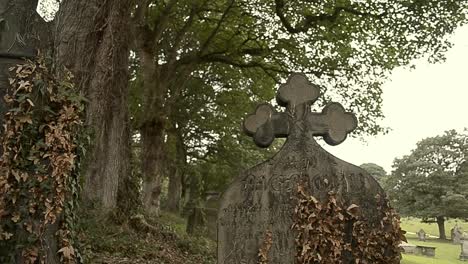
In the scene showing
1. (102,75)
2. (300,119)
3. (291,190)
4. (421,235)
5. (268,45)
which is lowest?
(421,235)

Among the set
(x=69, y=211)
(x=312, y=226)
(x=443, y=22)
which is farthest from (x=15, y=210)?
(x=443, y=22)

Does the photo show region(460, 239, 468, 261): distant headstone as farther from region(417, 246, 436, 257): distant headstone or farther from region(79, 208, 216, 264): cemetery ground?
region(79, 208, 216, 264): cemetery ground

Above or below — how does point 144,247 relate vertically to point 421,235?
below

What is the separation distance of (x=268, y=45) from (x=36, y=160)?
14589 mm

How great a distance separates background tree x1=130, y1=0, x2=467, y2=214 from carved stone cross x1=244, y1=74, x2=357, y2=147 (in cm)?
956

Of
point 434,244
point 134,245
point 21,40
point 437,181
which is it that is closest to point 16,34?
point 21,40

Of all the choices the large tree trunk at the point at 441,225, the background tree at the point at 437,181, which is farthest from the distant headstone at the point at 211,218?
the large tree trunk at the point at 441,225

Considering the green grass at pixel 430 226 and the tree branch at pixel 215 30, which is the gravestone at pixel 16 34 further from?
the green grass at pixel 430 226

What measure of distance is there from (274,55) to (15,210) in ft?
47.9

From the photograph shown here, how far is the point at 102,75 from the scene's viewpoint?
8.61 m

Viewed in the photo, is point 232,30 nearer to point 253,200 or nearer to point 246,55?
point 246,55

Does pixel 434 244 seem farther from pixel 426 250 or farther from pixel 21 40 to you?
pixel 21 40

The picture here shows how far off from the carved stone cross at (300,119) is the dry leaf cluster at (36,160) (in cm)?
199

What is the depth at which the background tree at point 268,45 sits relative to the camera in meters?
14.7
